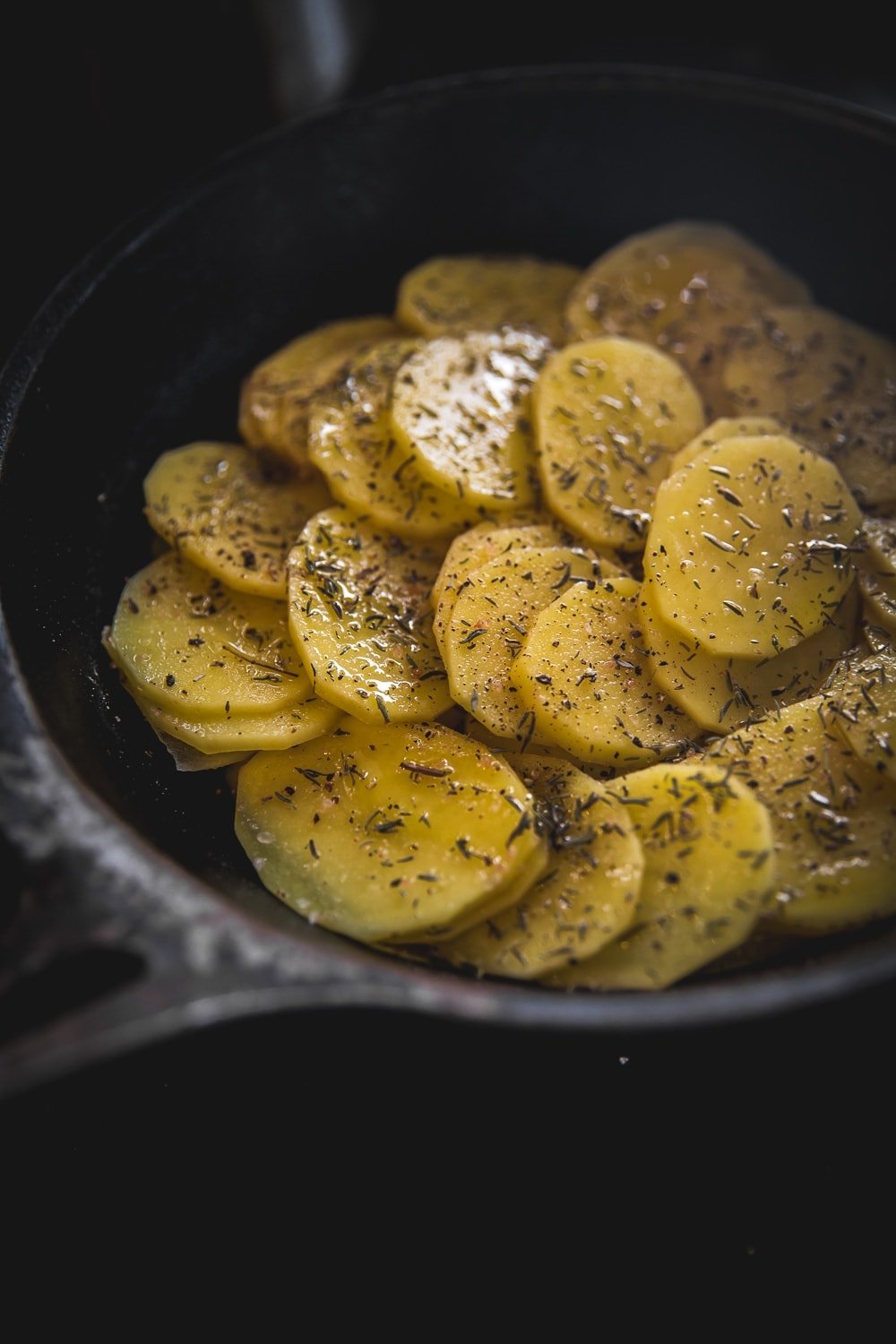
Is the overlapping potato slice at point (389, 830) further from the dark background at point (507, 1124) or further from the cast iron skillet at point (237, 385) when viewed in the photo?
the dark background at point (507, 1124)

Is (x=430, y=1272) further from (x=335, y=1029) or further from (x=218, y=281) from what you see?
(x=218, y=281)

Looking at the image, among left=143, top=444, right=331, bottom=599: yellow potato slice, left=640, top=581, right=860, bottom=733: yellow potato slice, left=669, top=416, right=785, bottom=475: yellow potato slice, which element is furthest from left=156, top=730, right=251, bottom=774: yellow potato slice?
left=669, top=416, right=785, bottom=475: yellow potato slice

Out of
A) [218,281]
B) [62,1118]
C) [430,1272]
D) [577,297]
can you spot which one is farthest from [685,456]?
[62,1118]

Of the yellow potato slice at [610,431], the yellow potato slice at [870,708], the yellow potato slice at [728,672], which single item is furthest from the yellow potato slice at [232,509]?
the yellow potato slice at [870,708]

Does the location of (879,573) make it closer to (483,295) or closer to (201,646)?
(483,295)

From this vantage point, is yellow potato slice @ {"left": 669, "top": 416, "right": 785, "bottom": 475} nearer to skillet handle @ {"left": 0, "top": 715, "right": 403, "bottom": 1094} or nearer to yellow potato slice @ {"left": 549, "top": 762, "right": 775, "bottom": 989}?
yellow potato slice @ {"left": 549, "top": 762, "right": 775, "bottom": 989}

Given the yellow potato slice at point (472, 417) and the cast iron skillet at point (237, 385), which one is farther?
the yellow potato slice at point (472, 417)
